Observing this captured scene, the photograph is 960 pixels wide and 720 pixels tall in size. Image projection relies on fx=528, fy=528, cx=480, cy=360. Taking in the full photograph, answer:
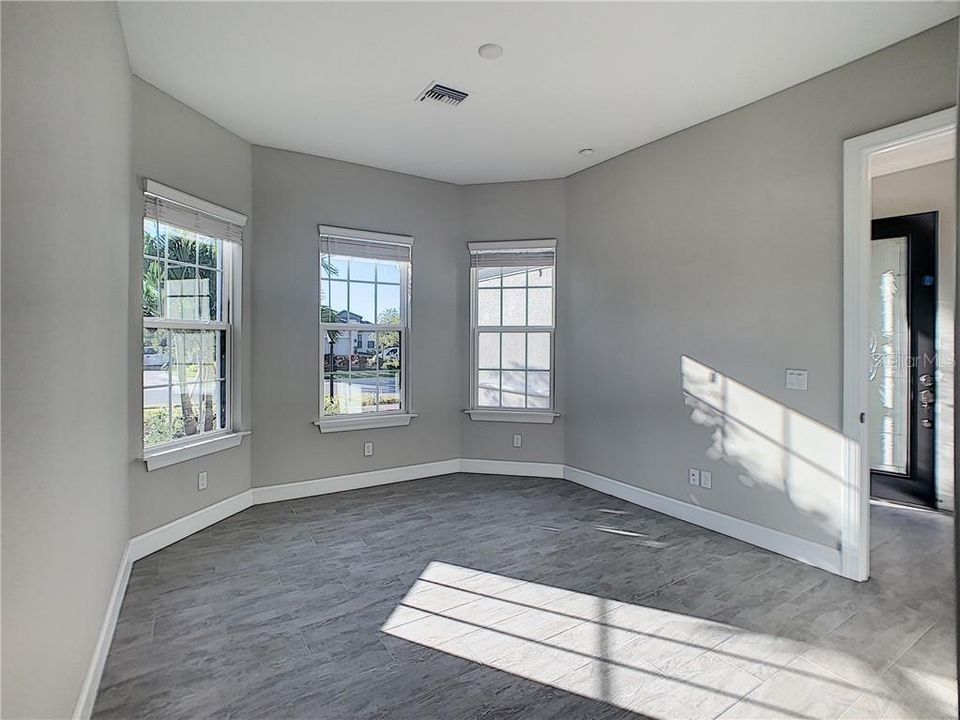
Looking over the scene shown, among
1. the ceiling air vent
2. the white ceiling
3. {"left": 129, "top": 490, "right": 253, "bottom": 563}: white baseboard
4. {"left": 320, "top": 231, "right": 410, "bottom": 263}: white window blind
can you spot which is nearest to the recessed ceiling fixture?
the white ceiling

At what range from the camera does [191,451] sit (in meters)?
3.55

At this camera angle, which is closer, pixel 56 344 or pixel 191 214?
pixel 56 344

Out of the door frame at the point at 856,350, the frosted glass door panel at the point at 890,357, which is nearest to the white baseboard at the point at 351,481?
the door frame at the point at 856,350

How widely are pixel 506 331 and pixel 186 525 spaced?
123 inches

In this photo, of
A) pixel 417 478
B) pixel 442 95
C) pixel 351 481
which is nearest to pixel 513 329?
pixel 417 478

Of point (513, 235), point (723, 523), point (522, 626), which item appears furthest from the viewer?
point (513, 235)

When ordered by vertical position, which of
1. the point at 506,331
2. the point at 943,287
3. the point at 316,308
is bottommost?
the point at 506,331

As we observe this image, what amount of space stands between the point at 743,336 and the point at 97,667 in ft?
12.5

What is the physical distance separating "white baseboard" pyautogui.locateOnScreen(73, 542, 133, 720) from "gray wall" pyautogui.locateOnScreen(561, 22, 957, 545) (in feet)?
11.5

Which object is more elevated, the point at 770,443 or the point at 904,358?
the point at 904,358

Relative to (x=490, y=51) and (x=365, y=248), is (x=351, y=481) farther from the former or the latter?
(x=490, y=51)

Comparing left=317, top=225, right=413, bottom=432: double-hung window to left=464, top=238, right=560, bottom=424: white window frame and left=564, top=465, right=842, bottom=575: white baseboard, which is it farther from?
left=564, top=465, right=842, bottom=575: white baseboard

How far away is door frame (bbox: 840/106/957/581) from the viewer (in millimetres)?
2889

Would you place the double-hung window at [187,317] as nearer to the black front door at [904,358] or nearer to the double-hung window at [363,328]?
the double-hung window at [363,328]
